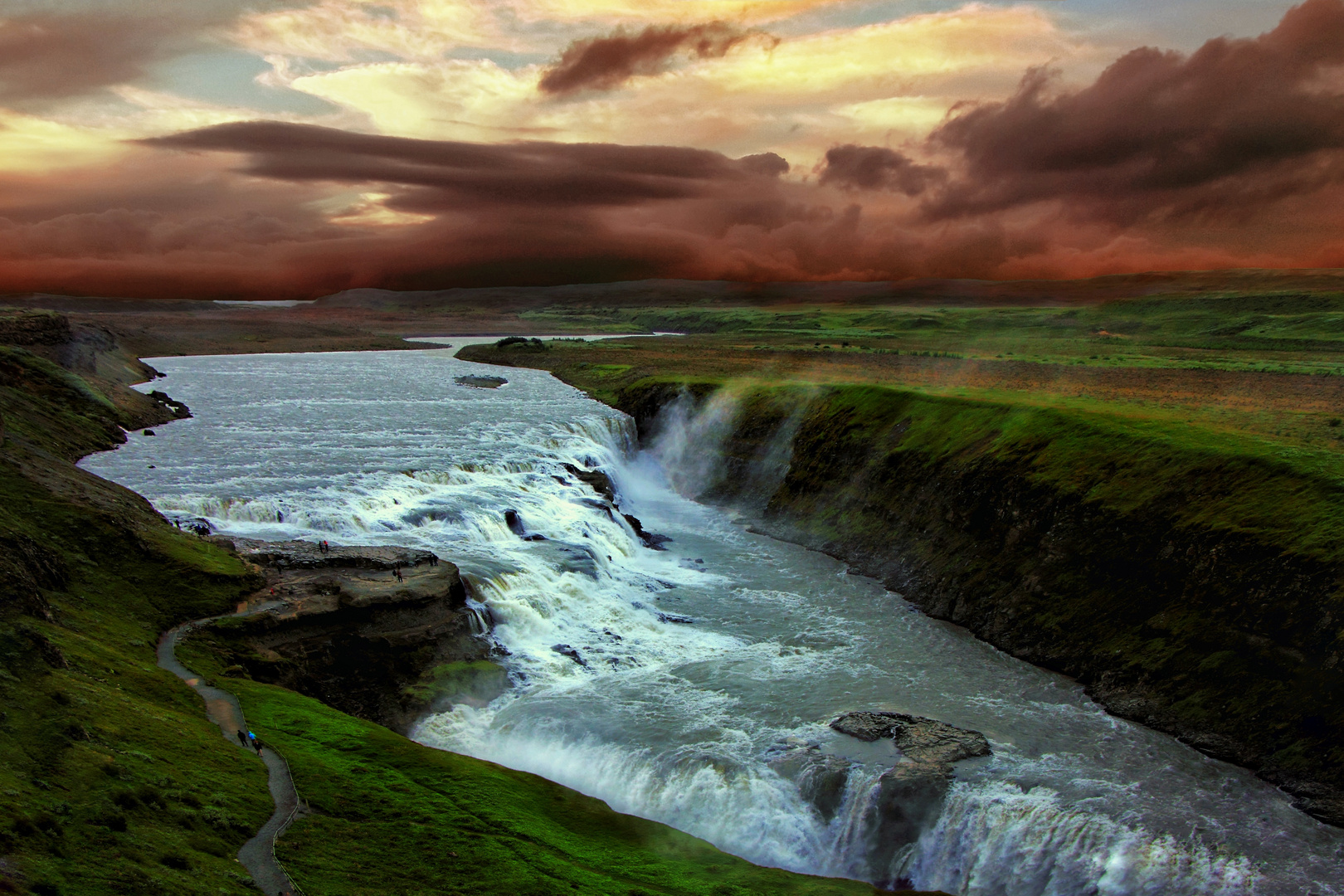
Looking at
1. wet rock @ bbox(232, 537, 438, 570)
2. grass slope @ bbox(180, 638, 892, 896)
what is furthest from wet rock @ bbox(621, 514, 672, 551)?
grass slope @ bbox(180, 638, 892, 896)

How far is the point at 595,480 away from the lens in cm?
5841

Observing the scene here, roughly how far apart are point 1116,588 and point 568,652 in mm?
22887

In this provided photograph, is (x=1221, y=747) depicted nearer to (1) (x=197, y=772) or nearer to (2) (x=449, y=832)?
(2) (x=449, y=832)

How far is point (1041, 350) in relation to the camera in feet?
370

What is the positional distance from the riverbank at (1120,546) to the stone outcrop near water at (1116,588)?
0.07m

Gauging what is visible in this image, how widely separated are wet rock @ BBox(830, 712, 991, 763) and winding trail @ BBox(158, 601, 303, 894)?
56.6 ft

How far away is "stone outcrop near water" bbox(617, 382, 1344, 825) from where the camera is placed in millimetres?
26891

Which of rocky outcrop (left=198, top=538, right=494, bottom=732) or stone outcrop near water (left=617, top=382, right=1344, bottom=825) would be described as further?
rocky outcrop (left=198, top=538, right=494, bottom=732)

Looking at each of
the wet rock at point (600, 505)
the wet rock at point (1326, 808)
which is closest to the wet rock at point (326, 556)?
the wet rock at point (600, 505)

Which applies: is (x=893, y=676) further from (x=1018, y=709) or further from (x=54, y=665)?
(x=54, y=665)

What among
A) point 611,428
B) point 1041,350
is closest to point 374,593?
point 611,428

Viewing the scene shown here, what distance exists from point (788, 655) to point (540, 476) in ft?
81.6

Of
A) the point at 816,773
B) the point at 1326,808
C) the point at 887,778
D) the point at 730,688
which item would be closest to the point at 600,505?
the point at 730,688

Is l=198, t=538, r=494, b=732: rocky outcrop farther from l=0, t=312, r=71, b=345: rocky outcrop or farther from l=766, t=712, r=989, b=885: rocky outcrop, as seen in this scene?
l=0, t=312, r=71, b=345: rocky outcrop
